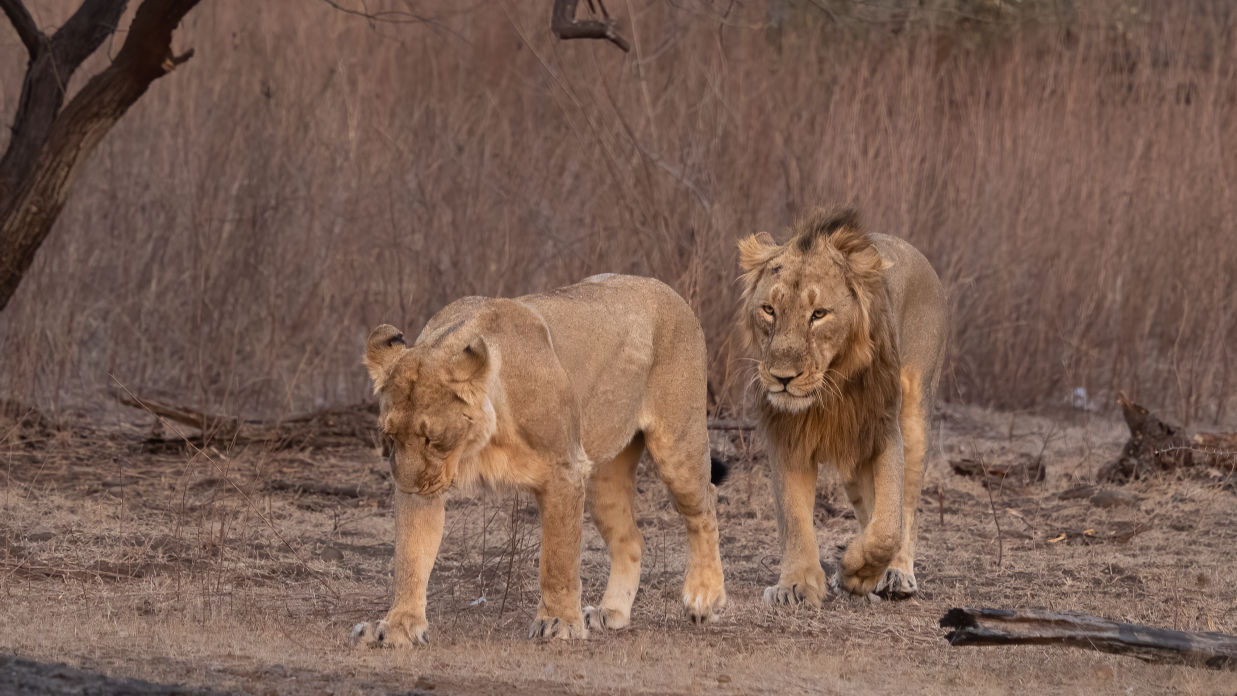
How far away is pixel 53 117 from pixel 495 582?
3362 mm

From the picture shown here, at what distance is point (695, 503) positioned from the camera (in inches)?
214

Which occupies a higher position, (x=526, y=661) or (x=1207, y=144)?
(x=1207, y=144)

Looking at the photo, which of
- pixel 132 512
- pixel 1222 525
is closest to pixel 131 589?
pixel 132 512

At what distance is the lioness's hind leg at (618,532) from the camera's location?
5336mm

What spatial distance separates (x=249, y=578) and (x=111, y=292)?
5625 millimetres

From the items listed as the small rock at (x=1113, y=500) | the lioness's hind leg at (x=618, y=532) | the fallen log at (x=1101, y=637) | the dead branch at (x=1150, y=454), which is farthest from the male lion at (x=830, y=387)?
the dead branch at (x=1150, y=454)

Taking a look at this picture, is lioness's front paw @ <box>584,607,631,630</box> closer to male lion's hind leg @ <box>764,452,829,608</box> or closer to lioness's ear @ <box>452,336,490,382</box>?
male lion's hind leg @ <box>764,452,829,608</box>

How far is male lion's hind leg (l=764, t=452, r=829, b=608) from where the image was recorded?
5.87m

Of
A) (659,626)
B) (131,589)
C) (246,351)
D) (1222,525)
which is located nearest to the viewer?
(659,626)

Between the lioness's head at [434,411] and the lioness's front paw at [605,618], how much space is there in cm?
96

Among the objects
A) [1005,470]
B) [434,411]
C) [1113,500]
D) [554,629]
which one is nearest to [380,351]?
[434,411]

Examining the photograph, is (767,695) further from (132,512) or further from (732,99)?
(732,99)

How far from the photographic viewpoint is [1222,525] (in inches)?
302

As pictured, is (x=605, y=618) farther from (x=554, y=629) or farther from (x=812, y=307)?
(x=812, y=307)
